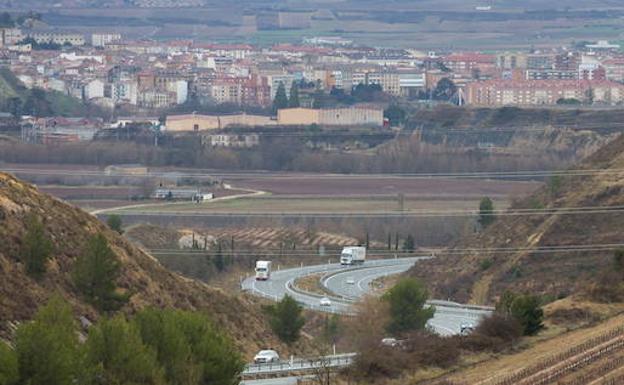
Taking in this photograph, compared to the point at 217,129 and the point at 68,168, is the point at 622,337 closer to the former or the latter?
the point at 68,168

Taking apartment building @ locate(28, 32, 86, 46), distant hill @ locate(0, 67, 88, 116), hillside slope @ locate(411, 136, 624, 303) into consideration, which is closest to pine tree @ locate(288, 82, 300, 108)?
distant hill @ locate(0, 67, 88, 116)

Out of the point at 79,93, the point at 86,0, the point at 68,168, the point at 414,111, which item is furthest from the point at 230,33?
the point at 68,168

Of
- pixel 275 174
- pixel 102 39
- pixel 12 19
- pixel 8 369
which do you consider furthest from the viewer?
pixel 102 39

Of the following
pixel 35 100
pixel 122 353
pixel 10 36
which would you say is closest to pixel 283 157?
pixel 35 100

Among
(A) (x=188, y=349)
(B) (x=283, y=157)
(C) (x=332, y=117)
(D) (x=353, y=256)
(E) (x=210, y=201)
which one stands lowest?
(C) (x=332, y=117)

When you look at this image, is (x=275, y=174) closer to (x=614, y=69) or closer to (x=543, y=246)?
(x=543, y=246)

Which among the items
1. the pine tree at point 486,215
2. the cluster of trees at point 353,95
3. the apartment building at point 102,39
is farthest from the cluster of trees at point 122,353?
the apartment building at point 102,39

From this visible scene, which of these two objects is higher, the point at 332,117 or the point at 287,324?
the point at 287,324

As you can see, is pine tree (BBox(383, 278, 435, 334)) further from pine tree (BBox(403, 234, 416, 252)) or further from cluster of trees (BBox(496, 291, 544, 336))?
pine tree (BBox(403, 234, 416, 252))
